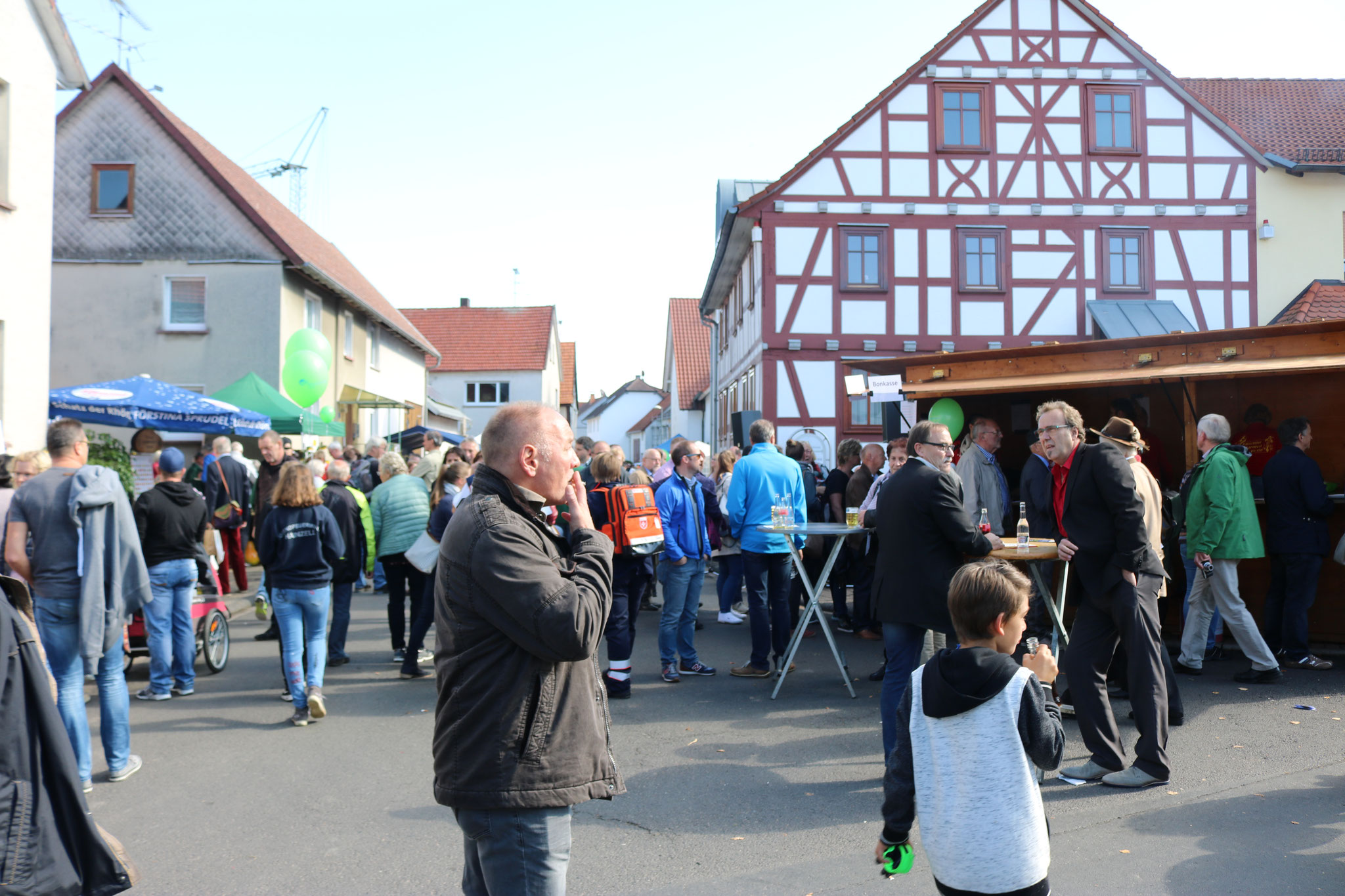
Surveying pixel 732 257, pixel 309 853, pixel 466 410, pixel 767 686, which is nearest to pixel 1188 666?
pixel 767 686

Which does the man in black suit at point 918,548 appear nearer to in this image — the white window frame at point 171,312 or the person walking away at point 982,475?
the person walking away at point 982,475

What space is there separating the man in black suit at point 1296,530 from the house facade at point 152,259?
18.6 metres

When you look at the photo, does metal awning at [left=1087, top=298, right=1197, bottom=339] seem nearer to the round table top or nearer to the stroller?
the round table top

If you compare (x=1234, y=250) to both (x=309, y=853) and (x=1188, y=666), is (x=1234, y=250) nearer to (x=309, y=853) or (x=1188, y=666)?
(x=1188, y=666)

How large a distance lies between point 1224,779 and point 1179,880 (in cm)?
155

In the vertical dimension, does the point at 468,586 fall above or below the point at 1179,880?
above

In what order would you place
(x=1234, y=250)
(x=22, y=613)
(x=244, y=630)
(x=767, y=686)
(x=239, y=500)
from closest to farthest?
(x=22, y=613) → (x=767, y=686) → (x=244, y=630) → (x=239, y=500) → (x=1234, y=250)

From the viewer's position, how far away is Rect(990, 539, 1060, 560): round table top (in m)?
5.98

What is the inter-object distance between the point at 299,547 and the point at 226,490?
6108mm

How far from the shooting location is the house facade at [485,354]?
51.4 m

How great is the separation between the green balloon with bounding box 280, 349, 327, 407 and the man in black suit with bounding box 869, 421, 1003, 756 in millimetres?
11383

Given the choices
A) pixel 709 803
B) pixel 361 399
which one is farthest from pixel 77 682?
pixel 361 399

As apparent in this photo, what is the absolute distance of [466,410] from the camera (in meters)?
51.4

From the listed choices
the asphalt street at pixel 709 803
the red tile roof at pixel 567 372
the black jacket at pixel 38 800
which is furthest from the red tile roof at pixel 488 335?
the black jacket at pixel 38 800
